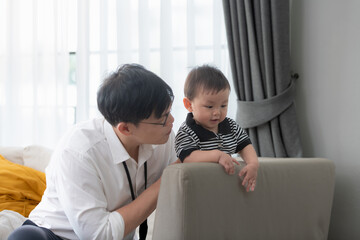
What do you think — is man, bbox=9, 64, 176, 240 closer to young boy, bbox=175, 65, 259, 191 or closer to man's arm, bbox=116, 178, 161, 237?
man's arm, bbox=116, 178, 161, 237

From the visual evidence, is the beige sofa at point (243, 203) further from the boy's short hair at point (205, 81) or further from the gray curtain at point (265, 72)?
the gray curtain at point (265, 72)

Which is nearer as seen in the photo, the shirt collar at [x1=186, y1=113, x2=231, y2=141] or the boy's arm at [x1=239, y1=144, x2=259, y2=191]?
the boy's arm at [x1=239, y1=144, x2=259, y2=191]

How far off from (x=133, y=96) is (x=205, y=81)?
0.31 m

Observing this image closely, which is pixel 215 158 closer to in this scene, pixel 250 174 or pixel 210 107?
pixel 250 174

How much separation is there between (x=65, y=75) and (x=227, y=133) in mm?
1899

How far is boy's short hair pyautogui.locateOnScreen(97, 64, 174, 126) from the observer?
1.35 m

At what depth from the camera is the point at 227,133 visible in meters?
1.59

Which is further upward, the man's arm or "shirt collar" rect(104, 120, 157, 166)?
"shirt collar" rect(104, 120, 157, 166)

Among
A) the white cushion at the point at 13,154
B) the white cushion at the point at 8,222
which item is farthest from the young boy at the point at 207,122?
the white cushion at the point at 13,154

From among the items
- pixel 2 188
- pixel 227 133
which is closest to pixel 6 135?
pixel 2 188

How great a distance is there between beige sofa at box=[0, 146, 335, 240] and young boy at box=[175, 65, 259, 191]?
0.14 meters

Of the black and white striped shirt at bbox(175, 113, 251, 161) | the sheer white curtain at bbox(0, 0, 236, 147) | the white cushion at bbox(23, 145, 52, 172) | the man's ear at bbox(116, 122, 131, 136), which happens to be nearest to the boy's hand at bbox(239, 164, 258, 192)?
the black and white striped shirt at bbox(175, 113, 251, 161)

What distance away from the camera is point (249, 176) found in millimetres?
1371

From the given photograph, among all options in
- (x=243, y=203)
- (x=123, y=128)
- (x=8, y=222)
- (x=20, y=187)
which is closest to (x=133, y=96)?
(x=123, y=128)
